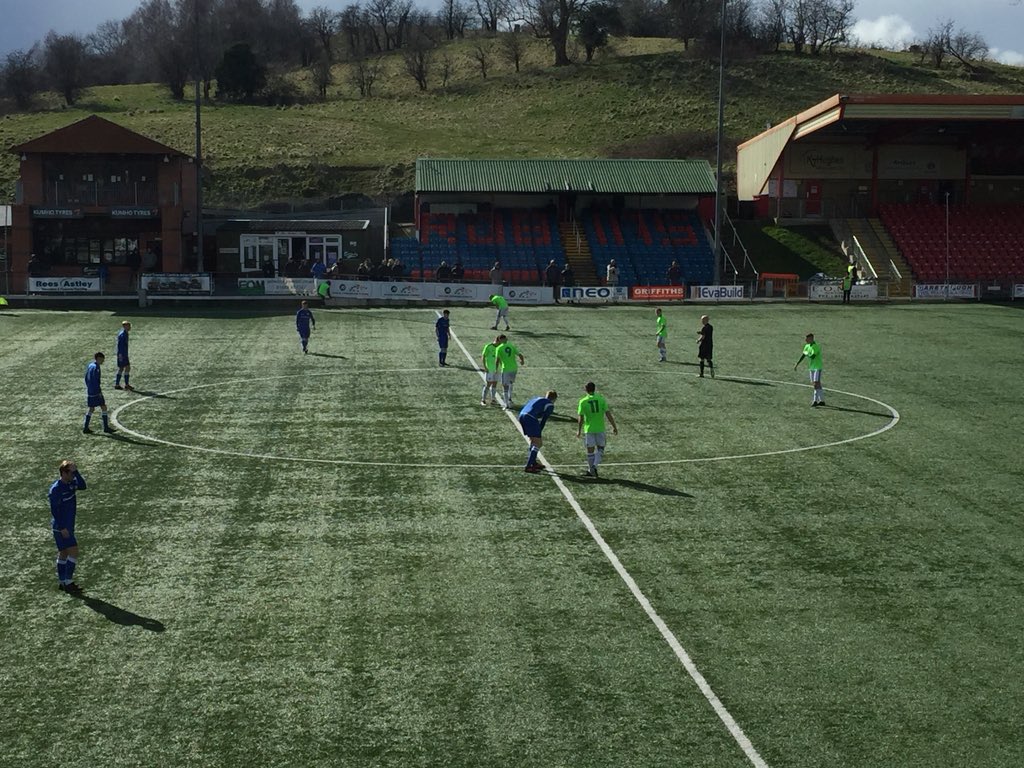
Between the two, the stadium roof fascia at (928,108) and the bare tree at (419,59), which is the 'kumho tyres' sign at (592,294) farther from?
the bare tree at (419,59)

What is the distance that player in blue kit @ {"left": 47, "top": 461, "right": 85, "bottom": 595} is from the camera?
17578 millimetres

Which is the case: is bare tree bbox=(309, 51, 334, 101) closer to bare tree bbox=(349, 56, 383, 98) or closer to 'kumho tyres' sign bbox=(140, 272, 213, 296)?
bare tree bbox=(349, 56, 383, 98)

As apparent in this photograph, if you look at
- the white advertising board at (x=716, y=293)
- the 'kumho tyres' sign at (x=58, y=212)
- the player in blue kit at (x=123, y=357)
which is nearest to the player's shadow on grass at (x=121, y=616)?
the player in blue kit at (x=123, y=357)

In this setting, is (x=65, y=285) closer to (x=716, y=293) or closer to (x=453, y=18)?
(x=716, y=293)

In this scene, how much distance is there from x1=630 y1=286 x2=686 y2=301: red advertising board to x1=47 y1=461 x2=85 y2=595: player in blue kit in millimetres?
41252

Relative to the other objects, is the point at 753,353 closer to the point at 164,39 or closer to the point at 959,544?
the point at 959,544

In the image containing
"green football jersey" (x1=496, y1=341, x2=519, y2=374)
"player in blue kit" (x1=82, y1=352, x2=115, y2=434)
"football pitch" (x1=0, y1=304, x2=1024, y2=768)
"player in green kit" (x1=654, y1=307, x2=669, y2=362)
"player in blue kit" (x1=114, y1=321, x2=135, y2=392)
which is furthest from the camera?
"player in green kit" (x1=654, y1=307, x2=669, y2=362)

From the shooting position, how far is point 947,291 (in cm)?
5806

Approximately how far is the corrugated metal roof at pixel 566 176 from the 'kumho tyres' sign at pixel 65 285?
20107mm

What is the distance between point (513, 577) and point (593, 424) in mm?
5744

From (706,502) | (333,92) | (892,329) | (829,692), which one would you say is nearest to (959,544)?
(706,502)

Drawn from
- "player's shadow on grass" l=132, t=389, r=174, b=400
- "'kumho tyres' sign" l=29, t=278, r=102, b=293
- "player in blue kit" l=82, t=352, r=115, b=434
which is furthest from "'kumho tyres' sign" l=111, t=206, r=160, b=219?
"player in blue kit" l=82, t=352, r=115, b=434

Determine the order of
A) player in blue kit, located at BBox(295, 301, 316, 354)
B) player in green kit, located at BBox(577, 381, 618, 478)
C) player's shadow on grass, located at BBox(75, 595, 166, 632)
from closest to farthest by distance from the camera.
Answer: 1. player's shadow on grass, located at BBox(75, 595, 166, 632)
2. player in green kit, located at BBox(577, 381, 618, 478)
3. player in blue kit, located at BBox(295, 301, 316, 354)

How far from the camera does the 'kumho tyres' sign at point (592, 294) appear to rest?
56.2 meters
